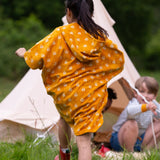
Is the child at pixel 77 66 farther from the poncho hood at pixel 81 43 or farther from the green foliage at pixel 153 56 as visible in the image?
the green foliage at pixel 153 56

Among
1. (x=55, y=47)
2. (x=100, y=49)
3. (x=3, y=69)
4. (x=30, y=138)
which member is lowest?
(x=3, y=69)

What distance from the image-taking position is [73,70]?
79.0 inches

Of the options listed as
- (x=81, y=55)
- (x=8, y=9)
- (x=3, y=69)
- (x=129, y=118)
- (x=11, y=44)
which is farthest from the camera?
(x=8, y=9)

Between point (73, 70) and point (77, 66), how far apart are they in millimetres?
34

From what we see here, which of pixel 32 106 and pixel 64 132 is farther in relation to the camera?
pixel 32 106

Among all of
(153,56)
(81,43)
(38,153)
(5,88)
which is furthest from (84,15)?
(153,56)

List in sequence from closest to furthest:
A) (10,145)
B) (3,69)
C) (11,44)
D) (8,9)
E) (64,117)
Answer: (64,117)
(10,145)
(3,69)
(11,44)
(8,9)

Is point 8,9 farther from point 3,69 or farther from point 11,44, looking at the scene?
point 3,69

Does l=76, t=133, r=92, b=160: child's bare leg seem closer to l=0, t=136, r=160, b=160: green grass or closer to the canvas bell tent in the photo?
l=0, t=136, r=160, b=160: green grass

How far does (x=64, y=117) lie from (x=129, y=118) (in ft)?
2.94

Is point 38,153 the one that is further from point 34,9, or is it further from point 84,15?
point 34,9

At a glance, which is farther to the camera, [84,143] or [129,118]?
[129,118]

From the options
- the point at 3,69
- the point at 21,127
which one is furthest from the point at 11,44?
the point at 21,127

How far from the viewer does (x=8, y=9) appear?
1502 centimetres
